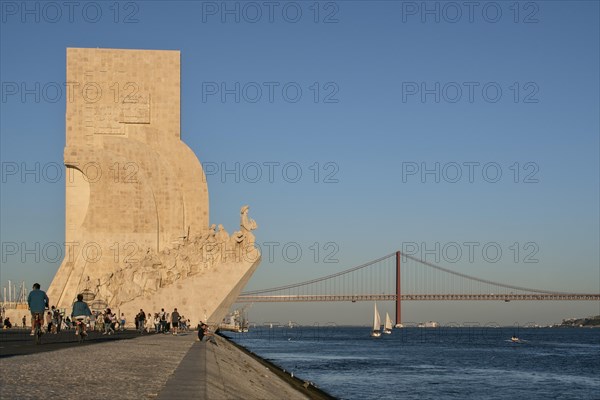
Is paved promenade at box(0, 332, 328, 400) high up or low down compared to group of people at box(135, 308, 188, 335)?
up

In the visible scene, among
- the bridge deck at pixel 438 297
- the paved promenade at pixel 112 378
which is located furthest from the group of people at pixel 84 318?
the bridge deck at pixel 438 297

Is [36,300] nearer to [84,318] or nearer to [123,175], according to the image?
[84,318]

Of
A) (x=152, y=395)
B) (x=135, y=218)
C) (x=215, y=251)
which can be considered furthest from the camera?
(x=135, y=218)

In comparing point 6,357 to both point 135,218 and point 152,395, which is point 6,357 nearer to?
point 152,395

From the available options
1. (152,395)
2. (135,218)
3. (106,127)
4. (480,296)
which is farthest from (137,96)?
(480,296)

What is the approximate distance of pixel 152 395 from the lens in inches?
216

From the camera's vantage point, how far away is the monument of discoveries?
33.4 metres

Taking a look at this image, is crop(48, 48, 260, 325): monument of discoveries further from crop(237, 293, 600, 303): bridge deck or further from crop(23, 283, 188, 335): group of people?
crop(237, 293, 600, 303): bridge deck

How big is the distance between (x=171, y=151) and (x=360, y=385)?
655 inches

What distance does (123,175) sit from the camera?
111 ft

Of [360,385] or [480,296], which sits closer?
[360,385]

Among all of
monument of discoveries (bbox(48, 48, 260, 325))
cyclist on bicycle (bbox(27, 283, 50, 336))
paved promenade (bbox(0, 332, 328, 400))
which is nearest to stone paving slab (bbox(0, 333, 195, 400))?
paved promenade (bbox(0, 332, 328, 400))

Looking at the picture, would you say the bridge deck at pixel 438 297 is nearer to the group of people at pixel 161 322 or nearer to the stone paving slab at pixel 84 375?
the group of people at pixel 161 322

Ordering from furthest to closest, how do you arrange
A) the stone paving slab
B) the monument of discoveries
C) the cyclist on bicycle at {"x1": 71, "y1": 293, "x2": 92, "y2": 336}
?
the monument of discoveries → the cyclist on bicycle at {"x1": 71, "y1": 293, "x2": 92, "y2": 336} → the stone paving slab
